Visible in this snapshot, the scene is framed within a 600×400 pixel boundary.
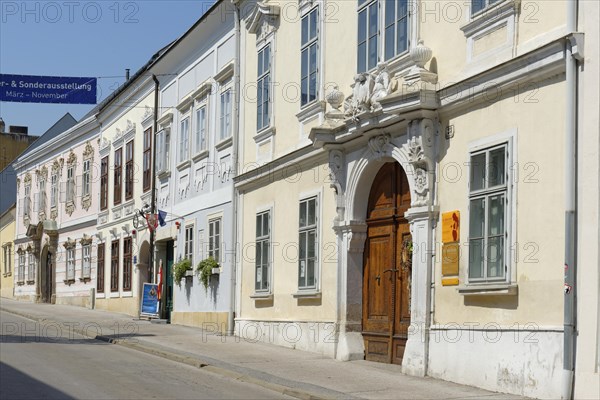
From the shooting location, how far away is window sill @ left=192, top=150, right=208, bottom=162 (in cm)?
2690

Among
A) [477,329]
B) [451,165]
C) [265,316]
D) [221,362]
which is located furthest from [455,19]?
[265,316]

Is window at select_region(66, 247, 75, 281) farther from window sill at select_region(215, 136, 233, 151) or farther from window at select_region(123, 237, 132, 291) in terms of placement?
window sill at select_region(215, 136, 233, 151)

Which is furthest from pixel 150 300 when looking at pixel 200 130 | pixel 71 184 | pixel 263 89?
pixel 71 184

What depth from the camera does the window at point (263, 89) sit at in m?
22.4

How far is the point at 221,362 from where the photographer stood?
687 inches

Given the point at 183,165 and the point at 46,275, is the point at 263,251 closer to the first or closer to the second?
the point at 183,165

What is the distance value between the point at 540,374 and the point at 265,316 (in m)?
10.5

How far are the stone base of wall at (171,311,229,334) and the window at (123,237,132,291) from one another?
5720 mm

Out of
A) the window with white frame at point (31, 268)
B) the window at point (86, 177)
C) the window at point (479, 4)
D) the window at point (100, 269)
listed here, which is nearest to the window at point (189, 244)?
the window at point (100, 269)

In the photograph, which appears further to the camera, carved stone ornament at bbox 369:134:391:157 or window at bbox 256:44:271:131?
window at bbox 256:44:271:131

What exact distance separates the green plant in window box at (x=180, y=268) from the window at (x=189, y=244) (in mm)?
131

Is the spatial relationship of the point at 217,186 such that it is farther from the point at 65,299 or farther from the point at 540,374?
the point at 65,299

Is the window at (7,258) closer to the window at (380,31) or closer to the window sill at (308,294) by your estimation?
the window sill at (308,294)

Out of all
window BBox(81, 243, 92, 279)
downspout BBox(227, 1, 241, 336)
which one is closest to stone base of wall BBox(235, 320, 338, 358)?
downspout BBox(227, 1, 241, 336)
